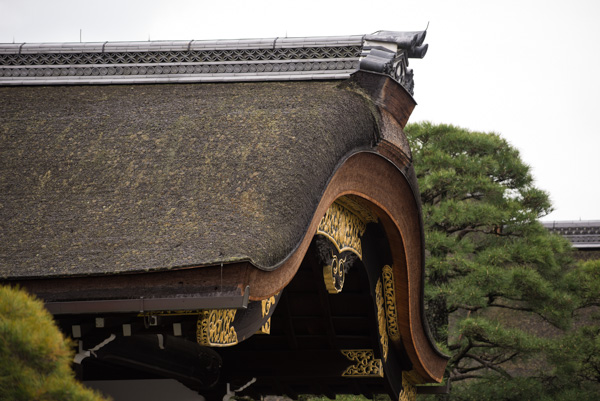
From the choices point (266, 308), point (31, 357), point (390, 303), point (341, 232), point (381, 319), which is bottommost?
point (31, 357)

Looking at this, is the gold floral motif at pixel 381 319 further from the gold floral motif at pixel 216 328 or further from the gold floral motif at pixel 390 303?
the gold floral motif at pixel 216 328

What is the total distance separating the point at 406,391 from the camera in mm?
7586

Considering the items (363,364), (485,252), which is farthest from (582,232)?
(363,364)

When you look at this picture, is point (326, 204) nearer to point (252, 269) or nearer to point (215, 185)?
point (215, 185)

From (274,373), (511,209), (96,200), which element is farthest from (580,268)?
(96,200)

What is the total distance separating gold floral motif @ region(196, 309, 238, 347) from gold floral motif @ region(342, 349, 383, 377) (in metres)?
3.05

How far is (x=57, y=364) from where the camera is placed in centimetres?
246

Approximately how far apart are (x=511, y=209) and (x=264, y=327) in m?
9.87

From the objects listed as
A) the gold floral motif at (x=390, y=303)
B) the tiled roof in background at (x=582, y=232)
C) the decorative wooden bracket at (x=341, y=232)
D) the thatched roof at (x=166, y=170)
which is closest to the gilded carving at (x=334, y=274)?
the decorative wooden bracket at (x=341, y=232)

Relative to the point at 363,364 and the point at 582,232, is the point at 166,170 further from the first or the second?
the point at 582,232

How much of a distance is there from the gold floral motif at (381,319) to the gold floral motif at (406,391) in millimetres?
768

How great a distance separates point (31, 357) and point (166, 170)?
2181mm

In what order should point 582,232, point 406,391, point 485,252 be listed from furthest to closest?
point 582,232, point 485,252, point 406,391

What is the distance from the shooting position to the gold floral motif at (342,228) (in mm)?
5203
